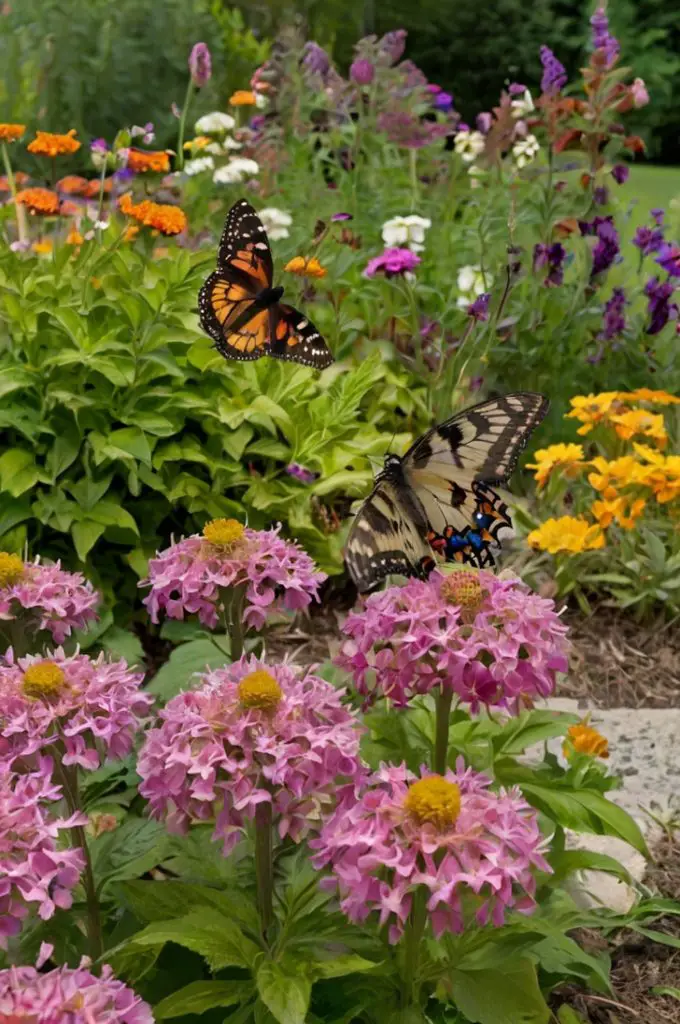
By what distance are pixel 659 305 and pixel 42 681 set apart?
11.4ft

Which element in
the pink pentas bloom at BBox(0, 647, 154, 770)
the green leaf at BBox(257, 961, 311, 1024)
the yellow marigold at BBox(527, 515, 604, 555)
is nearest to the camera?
the green leaf at BBox(257, 961, 311, 1024)

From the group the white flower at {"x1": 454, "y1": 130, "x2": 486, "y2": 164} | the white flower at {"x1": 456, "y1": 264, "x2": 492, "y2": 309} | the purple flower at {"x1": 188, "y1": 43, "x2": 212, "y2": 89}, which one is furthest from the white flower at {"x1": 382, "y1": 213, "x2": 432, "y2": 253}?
the white flower at {"x1": 454, "y1": 130, "x2": 486, "y2": 164}

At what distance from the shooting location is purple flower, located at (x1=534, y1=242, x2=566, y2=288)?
458 cm

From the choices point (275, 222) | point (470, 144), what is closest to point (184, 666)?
point (275, 222)

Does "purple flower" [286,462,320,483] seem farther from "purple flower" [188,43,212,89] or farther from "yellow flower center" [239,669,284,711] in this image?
"yellow flower center" [239,669,284,711]

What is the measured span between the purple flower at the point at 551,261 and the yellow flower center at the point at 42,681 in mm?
3393

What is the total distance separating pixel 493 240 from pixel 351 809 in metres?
4.14

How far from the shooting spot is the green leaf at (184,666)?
262 centimetres

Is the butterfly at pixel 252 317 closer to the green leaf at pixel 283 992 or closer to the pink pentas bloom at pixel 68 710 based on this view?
the pink pentas bloom at pixel 68 710

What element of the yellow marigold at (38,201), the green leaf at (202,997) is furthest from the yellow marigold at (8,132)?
the green leaf at (202,997)

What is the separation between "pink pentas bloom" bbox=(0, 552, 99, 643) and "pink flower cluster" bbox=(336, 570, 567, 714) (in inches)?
19.3

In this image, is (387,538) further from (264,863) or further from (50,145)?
(50,145)

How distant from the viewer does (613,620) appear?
12.8 ft

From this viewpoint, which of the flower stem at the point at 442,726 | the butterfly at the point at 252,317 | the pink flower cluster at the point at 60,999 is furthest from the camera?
the butterfly at the point at 252,317
